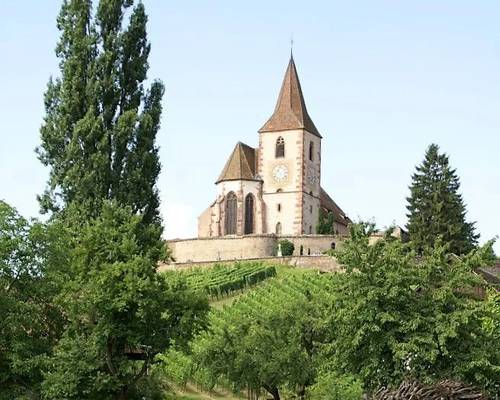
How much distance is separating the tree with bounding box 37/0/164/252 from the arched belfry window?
144 ft

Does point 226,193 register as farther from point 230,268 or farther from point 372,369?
point 372,369

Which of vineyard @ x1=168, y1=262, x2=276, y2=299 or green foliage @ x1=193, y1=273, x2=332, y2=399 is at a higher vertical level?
vineyard @ x1=168, y1=262, x2=276, y2=299

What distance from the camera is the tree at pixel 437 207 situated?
2571 inches

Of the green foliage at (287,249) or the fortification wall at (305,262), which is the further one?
the green foliage at (287,249)

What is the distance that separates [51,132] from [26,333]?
9744mm

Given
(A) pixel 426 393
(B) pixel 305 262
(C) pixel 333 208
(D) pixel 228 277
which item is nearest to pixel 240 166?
(C) pixel 333 208

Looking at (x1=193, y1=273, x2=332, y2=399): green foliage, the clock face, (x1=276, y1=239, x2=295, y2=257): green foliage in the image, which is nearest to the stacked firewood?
(x1=193, y1=273, x2=332, y2=399): green foliage

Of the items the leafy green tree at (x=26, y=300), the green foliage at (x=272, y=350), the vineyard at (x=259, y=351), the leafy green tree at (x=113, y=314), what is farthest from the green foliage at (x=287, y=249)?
the leafy green tree at (x=26, y=300)

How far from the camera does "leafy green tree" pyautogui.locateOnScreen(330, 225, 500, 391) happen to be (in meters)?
28.9

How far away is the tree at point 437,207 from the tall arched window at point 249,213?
15.5 meters

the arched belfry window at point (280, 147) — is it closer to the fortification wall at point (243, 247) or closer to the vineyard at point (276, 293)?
the fortification wall at point (243, 247)

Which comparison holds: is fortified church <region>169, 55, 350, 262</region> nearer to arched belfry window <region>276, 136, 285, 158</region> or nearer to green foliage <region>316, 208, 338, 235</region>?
arched belfry window <region>276, 136, 285, 158</region>

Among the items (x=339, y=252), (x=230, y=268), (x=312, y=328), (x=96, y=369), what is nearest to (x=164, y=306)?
(x=96, y=369)

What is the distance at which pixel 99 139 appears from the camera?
120 feet
